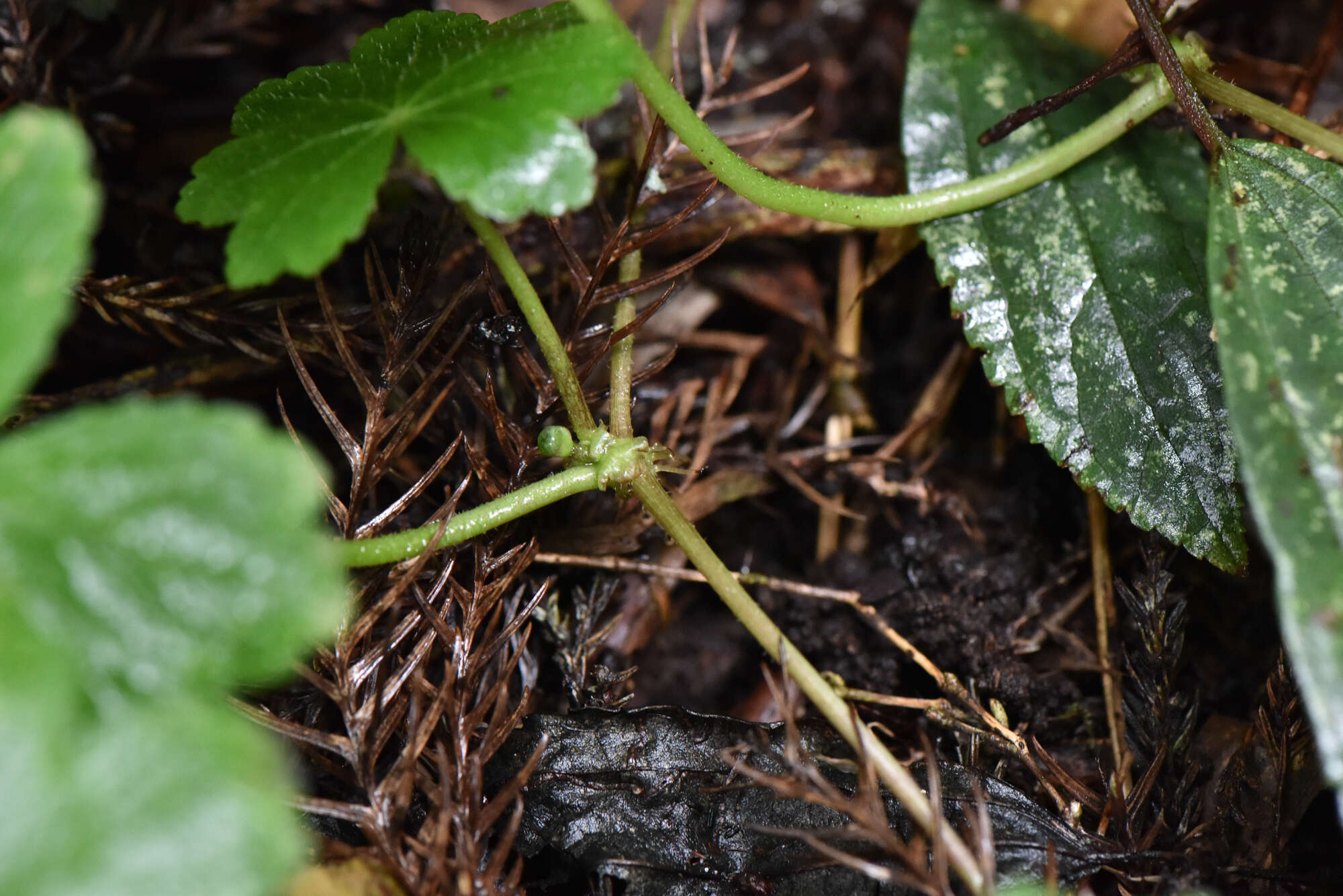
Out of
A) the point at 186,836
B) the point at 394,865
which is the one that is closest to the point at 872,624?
the point at 394,865

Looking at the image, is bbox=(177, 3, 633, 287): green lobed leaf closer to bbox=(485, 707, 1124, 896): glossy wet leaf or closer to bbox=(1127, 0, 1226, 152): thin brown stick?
bbox=(485, 707, 1124, 896): glossy wet leaf

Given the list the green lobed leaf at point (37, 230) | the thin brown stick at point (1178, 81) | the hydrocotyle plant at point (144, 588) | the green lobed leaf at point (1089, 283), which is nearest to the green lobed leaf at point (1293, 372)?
the thin brown stick at point (1178, 81)

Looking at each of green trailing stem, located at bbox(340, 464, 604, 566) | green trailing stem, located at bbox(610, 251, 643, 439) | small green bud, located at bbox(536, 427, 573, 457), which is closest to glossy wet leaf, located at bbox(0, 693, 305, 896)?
green trailing stem, located at bbox(340, 464, 604, 566)

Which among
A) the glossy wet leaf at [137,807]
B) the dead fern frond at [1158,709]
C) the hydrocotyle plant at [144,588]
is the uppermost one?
the hydrocotyle plant at [144,588]

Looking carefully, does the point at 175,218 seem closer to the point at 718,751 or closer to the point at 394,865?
the point at 394,865

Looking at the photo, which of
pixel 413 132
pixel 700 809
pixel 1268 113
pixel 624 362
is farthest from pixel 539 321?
pixel 1268 113

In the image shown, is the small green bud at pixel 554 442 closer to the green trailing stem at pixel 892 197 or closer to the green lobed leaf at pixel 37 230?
the green trailing stem at pixel 892 197

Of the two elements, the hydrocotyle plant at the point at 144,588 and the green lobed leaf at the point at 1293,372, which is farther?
the green lobed leaf at the point at 1293,372
